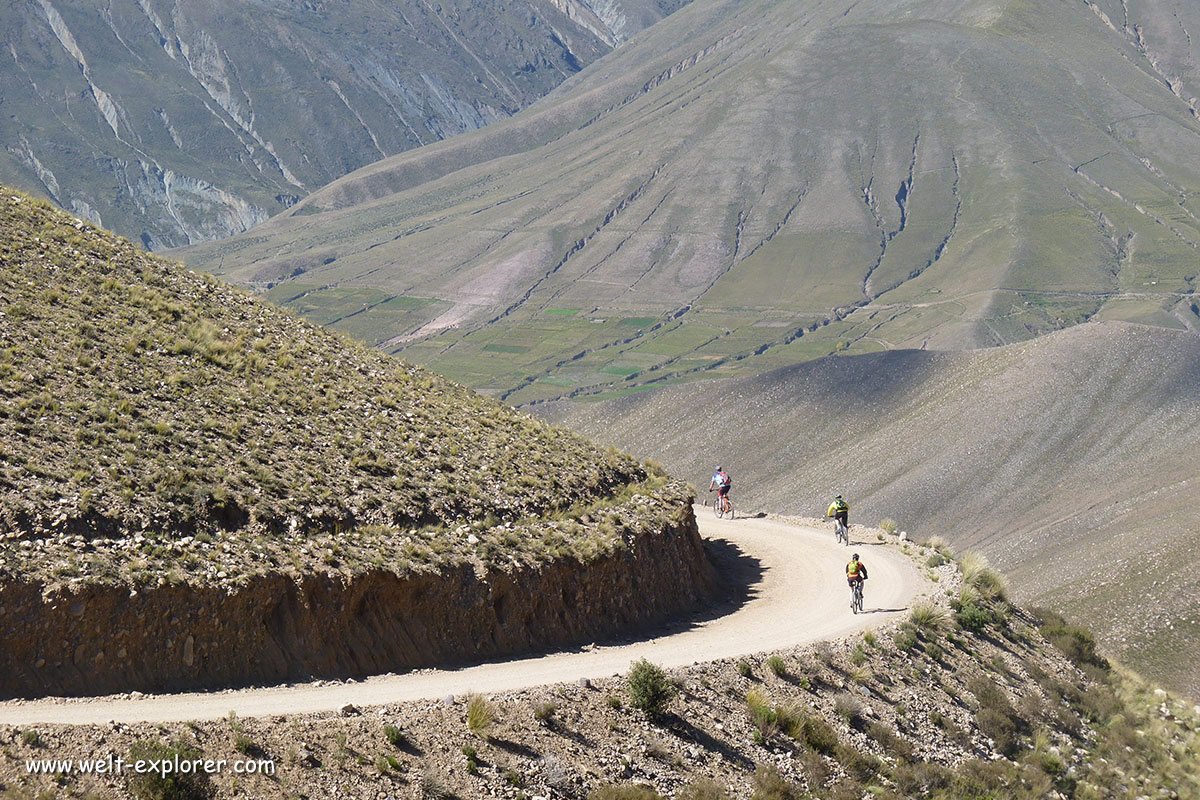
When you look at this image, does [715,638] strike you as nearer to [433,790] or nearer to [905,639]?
[905,639]

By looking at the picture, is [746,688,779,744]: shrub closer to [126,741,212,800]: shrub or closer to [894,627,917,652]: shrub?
[894,627,917,652]: shrub

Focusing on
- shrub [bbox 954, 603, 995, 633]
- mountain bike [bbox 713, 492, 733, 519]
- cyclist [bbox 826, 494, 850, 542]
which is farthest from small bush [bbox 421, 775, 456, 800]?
mountain bike [bbox 713, 492, 733, 519]

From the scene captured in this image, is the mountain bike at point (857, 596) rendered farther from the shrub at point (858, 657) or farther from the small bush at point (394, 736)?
the small bush at point (394, 736)

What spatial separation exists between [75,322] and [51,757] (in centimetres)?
1344

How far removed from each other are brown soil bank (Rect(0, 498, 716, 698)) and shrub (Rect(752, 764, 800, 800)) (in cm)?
488

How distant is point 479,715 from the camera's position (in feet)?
58.2

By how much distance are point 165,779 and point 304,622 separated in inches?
197

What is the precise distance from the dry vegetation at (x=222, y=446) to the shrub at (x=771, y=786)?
19.3 feet

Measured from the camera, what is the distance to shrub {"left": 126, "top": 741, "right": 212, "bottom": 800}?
14.3 m

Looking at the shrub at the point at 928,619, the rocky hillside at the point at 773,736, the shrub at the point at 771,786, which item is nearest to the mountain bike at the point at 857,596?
the shrub at the point at 928,619

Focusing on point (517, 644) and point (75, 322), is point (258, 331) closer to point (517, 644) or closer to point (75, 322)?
point (75, 322)

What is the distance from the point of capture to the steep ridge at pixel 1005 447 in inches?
2089

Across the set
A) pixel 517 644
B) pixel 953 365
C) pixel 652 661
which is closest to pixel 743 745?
pixel 652 661

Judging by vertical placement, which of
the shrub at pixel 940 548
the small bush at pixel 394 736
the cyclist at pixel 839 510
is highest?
the cyclist at pixel 839 510
